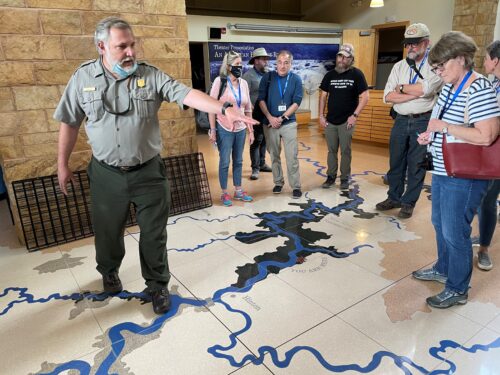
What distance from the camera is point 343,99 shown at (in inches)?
155

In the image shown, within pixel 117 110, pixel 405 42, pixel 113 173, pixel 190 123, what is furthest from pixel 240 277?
pixel 405 42

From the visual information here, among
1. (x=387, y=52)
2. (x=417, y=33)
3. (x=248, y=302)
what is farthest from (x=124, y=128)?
(x=387, y=52)

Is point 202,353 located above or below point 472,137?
below

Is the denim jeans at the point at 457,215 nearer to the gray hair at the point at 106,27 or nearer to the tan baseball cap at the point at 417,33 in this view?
the tan baseball cap at the point at 417,33

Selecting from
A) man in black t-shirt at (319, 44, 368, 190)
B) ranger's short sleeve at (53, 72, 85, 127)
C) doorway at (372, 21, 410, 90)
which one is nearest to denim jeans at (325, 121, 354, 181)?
man in black t-shirt at (319, 44, 368, 190)

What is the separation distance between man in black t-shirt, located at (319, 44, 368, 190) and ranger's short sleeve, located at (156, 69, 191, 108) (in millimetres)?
2442

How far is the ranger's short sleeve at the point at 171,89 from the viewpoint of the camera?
1.89 meters

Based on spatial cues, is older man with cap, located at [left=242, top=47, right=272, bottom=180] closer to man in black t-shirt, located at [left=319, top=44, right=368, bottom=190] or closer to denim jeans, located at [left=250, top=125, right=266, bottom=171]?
denim jeans, located at [left=250, top=125, right=266, bottom=171]

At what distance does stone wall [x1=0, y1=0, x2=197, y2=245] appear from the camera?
2.85 metres

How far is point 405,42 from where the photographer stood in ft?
10.2

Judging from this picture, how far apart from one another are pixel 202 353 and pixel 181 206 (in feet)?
6.82

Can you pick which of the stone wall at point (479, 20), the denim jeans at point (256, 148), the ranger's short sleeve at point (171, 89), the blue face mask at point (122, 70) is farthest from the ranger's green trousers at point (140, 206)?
the stone wall at point (479, 20)

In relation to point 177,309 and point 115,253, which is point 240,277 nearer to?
point 177,309

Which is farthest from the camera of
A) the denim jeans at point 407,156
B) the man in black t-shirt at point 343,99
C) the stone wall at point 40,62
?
the man in black t-shirt at point 343,99
